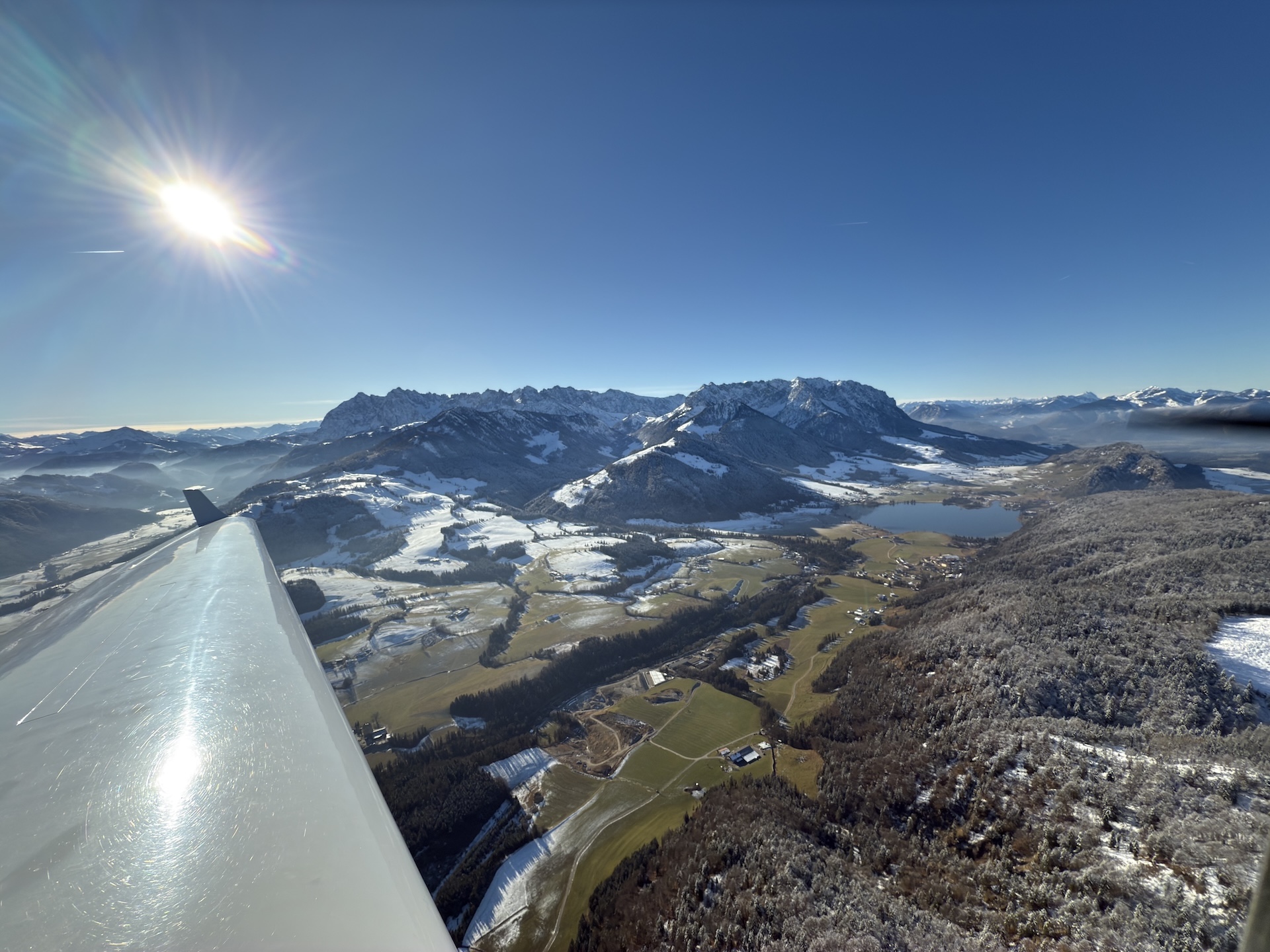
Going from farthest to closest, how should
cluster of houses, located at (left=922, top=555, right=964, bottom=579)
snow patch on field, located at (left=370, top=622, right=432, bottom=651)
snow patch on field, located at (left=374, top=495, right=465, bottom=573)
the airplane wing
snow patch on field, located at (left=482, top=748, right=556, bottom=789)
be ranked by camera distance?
snow patch on field, located at (left=374, top=495, right=465, bottom=573) → cluster of houses, located at (left=922, top=555, right=964, bottom=579) → snow patch on field, located at (left=370, top=622, right=432, bottom=651) → snow patch on field, located at (left=482, top=748, right=556, bottom=789) → the airplane wing

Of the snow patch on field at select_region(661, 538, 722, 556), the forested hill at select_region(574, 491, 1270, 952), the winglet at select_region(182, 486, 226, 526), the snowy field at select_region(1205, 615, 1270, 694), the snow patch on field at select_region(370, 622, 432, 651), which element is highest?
the winglet at select_region(182, 486, 226, 526)

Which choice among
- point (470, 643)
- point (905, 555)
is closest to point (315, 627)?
point (470, 643)

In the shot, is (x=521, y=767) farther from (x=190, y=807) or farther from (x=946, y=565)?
(x=946, y=565)

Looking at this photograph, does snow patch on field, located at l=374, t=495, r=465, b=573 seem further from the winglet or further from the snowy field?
the snowy field

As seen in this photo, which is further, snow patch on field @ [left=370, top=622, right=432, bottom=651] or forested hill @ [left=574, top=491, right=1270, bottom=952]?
snow patch on field @ [left=370, top=622, right=432, bottom=651]

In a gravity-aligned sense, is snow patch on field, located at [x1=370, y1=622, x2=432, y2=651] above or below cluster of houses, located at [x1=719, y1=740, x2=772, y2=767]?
below

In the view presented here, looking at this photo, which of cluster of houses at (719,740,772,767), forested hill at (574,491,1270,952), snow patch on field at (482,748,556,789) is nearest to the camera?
forested hill at (574,491,1270,952)

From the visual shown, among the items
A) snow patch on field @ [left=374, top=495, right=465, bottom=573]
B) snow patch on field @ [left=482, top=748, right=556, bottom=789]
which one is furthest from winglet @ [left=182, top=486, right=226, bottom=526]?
snow patch on field @ [left=374, top=495, right=465, bottom=573]

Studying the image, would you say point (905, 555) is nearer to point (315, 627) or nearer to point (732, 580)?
point (732, 580)
